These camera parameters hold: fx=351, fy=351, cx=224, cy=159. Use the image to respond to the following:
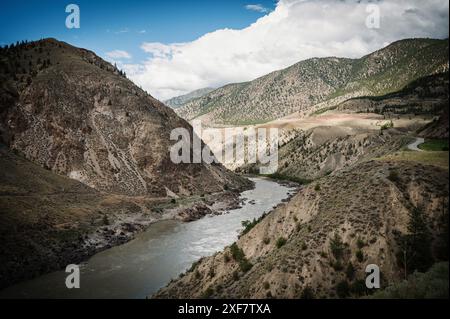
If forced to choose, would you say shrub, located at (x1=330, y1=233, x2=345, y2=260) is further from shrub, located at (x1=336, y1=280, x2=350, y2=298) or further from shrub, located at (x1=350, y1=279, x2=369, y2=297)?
shrub, located at (x1=350, y1=279, x2=369, y2=297)

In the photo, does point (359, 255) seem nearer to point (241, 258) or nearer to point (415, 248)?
point (415, 248)

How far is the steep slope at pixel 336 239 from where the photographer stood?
1884 centimetres

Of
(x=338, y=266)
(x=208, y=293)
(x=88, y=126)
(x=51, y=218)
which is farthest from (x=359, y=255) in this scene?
(x=88, y=126)

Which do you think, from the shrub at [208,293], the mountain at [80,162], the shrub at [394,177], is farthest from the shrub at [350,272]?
the mountain at [80,162]

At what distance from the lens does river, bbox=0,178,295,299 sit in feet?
95.7

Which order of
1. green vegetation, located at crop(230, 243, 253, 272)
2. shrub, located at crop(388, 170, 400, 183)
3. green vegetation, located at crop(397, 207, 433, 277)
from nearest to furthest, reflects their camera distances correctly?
green vegetation, located at crop(397, 207, 433, 277), shrub, located at crop(388, 170, 400, 183), green vegetation, located at crop(230, 243, 253, 272)

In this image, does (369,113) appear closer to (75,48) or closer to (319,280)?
(75,48)

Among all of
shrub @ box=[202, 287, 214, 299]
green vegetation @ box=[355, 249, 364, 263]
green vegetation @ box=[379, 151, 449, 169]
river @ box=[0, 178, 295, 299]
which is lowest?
river @ box=[0, 178, 295, 299]

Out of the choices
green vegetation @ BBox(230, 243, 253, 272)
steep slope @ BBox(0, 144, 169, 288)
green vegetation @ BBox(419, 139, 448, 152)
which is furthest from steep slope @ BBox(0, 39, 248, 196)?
green vegetation @ BBox(419, 139, 448, 152)

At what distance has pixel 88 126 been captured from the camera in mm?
68562

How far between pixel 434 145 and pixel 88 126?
59147 mm

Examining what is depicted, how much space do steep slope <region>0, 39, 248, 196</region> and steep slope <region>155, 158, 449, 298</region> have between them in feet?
133

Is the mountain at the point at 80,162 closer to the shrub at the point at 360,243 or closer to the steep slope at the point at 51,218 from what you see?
the steep slope at the point at 51,218
